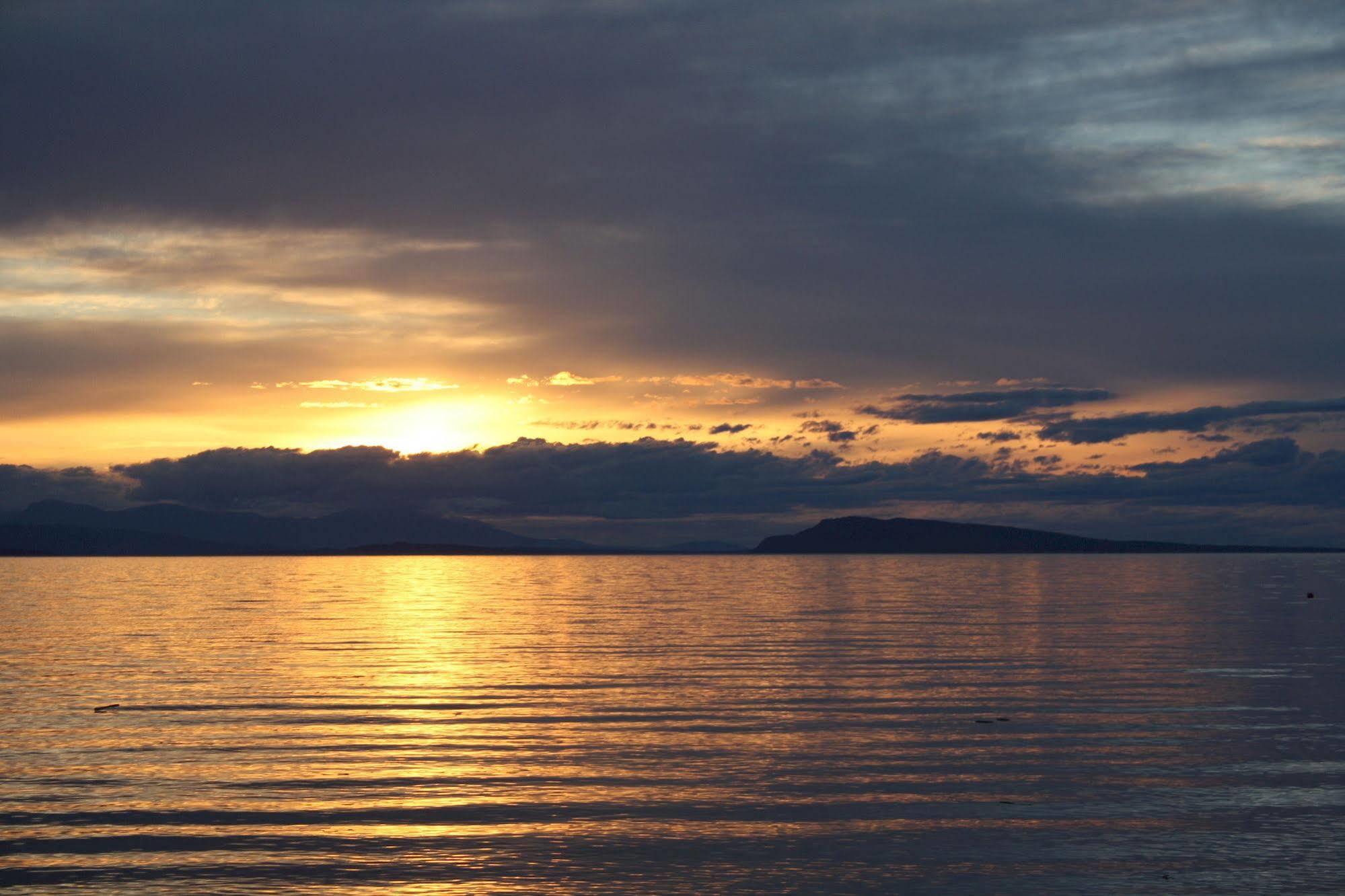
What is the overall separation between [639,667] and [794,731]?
63.2 feet

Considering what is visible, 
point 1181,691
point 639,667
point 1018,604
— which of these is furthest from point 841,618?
point 1181,691

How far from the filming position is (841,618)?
292ft

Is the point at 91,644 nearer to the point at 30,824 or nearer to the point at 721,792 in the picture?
the point at 30,824

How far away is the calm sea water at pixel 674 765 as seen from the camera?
22.4m

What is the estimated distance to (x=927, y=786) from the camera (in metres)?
28.8

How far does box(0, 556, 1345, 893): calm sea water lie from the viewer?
22.4m

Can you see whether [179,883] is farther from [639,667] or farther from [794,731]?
[639,667]

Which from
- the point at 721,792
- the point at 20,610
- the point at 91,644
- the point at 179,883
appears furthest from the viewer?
the point at 20,610

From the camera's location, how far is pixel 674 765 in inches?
1238

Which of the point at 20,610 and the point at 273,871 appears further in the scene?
the point at 20,610

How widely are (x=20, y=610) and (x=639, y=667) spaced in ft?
236

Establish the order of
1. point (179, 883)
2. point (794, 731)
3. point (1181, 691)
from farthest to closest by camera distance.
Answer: point (1181, 691)
point (794, 731)
point (179, 883)

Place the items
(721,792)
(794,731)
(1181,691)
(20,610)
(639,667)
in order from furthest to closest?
(20,610)
(639,667)
(1181,691)
(794,731)
(721,792)

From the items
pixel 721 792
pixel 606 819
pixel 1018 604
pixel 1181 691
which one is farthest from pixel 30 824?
pixel 1018 604
